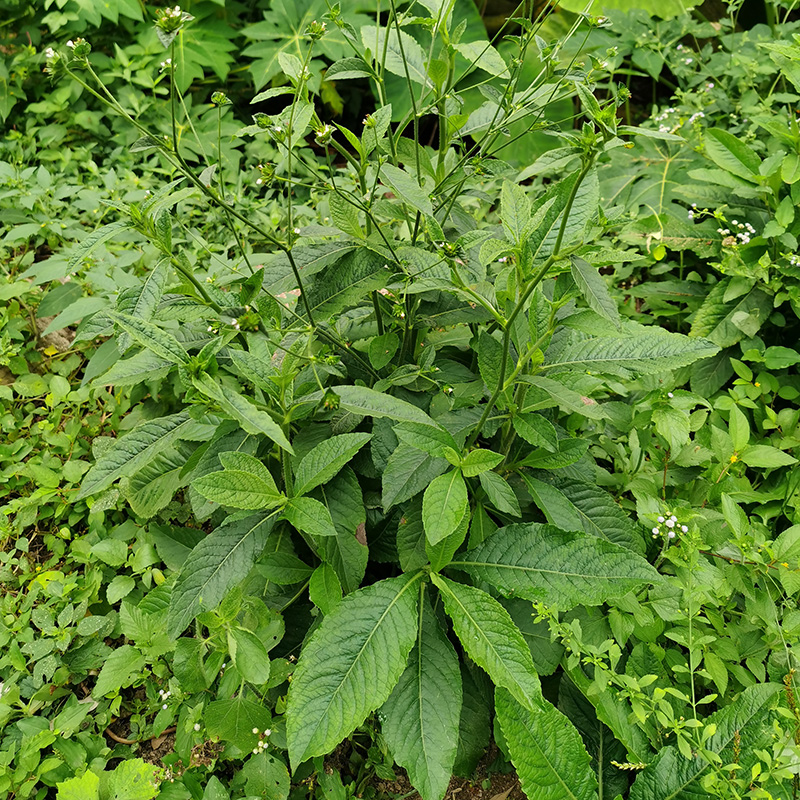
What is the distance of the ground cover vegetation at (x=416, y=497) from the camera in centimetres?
127

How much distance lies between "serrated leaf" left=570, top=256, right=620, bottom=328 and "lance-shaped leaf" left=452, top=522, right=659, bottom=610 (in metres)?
0.49

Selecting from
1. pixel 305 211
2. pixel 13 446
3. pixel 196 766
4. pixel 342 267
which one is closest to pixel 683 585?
pixel 342 267

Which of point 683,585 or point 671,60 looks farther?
point 671,60

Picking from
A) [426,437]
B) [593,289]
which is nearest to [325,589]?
[426,437]

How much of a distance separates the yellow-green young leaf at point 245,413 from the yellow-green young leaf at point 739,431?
4.33 ft

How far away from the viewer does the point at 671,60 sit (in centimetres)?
314

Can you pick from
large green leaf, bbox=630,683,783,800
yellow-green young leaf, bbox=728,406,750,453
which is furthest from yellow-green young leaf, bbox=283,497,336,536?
yellow-green young leaf, bbox=728,406,750,453

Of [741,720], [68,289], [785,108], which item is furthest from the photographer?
[785,108]

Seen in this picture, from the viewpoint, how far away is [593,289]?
3.67 feet

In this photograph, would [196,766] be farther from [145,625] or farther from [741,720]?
[741,720]

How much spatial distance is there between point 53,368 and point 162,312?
1219 millimetres

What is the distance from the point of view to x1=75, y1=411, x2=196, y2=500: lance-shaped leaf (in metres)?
1.34

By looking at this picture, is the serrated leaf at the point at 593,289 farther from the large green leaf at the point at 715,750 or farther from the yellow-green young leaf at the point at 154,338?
the large green leaf at the point at 715,750

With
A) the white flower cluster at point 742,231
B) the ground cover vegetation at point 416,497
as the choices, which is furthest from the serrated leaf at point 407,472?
the white flower cluster at point 742,231
